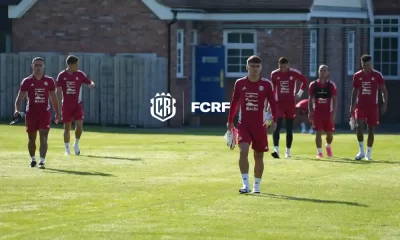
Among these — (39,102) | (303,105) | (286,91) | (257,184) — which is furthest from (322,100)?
(303,105)

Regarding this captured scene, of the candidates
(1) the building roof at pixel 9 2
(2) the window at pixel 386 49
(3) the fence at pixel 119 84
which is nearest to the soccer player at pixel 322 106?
(3) the fence at pixel 119 84

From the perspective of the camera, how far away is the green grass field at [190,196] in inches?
537

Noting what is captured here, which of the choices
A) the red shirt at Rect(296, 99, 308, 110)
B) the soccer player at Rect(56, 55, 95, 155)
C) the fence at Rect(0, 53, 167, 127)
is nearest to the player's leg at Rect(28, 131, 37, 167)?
the soccer player at Rect(56, 55, 95, 155)

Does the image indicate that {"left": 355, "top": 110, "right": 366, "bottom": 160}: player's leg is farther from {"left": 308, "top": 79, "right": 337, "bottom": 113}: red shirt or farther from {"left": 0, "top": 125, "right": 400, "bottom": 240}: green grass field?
{"left": 308, "top": 79, "right": 337, "bottom": 113}: red shirt

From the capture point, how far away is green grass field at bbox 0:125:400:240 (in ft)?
44.7

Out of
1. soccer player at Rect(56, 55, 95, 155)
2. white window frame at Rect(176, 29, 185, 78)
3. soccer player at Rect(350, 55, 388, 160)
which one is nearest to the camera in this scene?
soccer player at Rect(350, 55, 388, 160)

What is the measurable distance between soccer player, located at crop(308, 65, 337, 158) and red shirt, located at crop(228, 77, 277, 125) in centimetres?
805

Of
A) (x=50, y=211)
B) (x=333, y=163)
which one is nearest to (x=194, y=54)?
(x=333, y=163)

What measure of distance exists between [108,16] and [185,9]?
260cm

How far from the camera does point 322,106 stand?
1023 inches

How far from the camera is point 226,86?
42.8m

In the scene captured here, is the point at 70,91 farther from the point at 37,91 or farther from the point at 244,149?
the point at 244,149

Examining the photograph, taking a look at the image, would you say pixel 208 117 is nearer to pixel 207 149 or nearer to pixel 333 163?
pixel 207 149

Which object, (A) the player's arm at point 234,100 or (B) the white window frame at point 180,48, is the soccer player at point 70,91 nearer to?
(A) the player's arm at point 234,100
